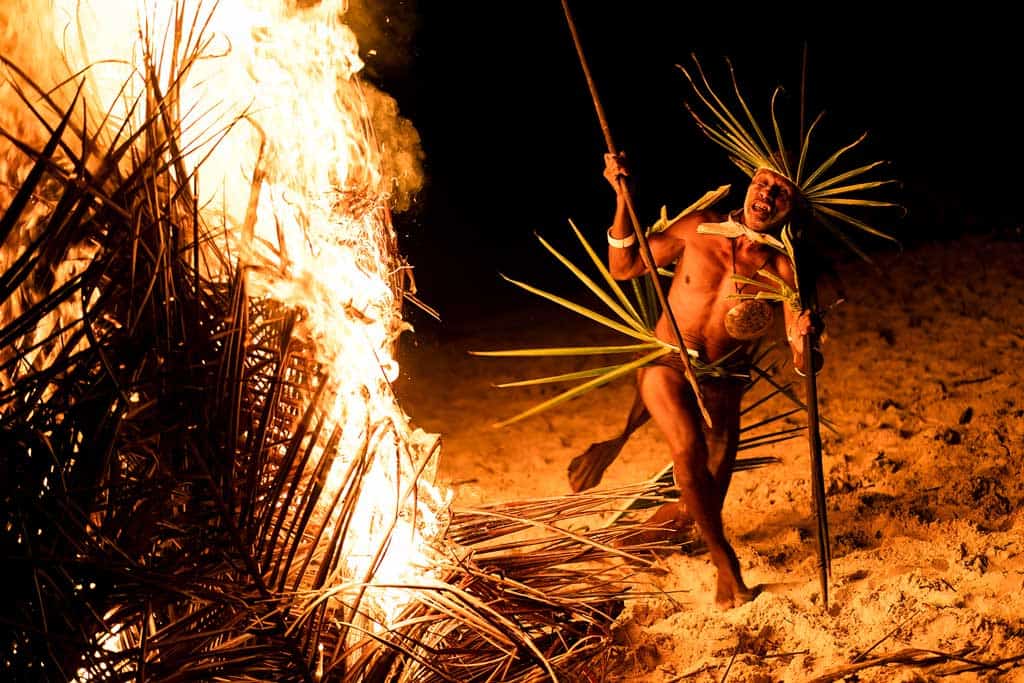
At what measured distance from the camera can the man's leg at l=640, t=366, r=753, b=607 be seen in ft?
12.9

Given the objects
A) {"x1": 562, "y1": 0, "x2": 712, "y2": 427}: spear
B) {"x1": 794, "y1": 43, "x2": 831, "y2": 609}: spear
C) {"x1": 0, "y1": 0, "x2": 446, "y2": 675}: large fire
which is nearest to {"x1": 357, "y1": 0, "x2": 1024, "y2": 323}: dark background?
{"x1": 794, "y1": 43, "x2": 831, "y2": 609}: spear

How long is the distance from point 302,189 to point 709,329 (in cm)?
203

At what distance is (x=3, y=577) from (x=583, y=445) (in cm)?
425

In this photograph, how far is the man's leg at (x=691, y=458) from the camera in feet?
12.9

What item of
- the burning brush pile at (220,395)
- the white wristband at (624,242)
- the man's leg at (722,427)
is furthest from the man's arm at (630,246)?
the burning brush pile at (220,395)

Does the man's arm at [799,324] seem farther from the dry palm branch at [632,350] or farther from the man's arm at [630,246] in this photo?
the man's arm at [630,246]

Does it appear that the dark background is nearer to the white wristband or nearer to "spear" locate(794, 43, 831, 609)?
the white wristband

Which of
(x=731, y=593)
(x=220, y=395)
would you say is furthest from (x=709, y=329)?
(x=220, y=395)

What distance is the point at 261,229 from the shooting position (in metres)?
2.61

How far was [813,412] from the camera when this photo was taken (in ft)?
10.7

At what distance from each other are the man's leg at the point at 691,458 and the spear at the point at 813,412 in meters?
0.47

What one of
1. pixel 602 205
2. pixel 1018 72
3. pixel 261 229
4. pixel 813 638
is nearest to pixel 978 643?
pixel 813 638

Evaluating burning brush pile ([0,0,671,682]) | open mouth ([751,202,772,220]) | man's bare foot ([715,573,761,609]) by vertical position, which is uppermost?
open mouth ([751,202,772,220])

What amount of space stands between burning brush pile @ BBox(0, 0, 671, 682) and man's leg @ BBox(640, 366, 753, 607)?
1.10 metres
